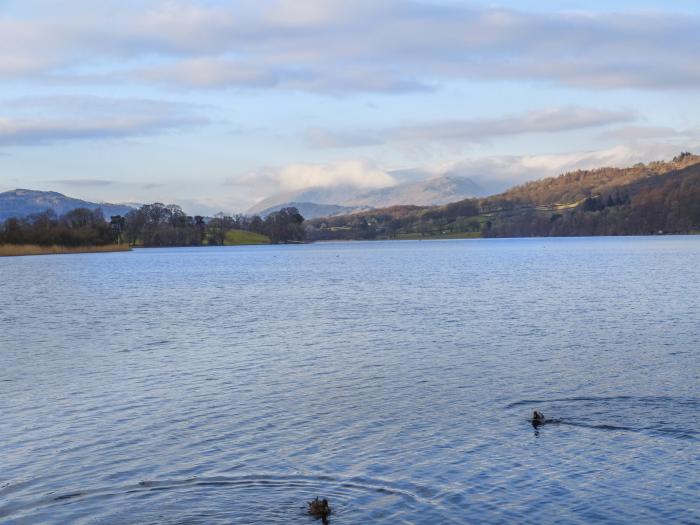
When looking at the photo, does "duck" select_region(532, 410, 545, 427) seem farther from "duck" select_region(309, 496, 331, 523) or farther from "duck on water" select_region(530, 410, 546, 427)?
"duck" select_region(309, 496, 331, 523)

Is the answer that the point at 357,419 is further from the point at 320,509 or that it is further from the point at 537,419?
the point at 320,509

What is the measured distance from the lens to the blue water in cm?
1889

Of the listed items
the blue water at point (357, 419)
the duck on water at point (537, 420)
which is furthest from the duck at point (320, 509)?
the duck on water at point (537, 420)

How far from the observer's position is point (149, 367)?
3822 cm

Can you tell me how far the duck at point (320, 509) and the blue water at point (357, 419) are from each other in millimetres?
258

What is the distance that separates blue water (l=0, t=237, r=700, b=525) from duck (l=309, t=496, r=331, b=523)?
0.26 meters

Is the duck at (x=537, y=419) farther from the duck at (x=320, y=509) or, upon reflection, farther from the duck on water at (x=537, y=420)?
the duck at (x=320, y=509)

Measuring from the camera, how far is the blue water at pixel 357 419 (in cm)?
1889

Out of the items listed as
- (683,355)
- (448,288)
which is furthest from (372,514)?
(448,288)

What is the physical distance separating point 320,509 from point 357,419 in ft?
30.4

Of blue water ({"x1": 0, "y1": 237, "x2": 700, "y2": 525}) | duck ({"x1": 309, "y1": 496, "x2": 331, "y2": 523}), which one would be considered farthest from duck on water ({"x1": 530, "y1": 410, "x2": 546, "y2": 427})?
duck ({"x1": 309, "y1": 496, "x2": 331, "y2": 523})

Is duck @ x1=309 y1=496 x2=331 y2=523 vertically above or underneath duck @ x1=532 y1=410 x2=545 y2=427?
underneath

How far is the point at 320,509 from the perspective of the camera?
17.7 m

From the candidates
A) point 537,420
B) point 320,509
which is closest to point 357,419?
point 537,420
